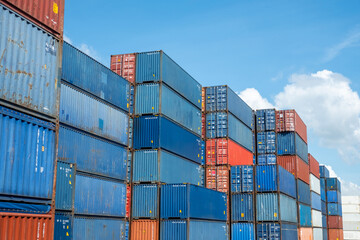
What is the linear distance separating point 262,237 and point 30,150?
2888cm

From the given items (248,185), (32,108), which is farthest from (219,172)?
(32,108)

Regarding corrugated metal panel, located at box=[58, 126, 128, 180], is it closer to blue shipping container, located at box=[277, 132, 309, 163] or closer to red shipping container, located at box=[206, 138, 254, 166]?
red shipping container, located at box=[206, 138, 254, 166]

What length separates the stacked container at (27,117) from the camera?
13516mm

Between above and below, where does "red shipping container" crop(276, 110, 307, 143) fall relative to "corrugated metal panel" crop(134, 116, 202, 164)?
above

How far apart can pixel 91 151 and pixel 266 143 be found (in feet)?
92.7

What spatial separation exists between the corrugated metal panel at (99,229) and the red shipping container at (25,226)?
8.33m

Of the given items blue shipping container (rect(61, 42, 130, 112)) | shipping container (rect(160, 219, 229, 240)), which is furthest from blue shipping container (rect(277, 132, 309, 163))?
blue shipping container (rect(61, 42, 130, 112))

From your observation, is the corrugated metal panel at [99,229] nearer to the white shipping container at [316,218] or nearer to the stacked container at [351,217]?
the white shipping container at [316,218]

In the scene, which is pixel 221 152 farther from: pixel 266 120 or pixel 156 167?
pixel 266 120

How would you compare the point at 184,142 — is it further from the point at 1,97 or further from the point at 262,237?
the point at 1,97

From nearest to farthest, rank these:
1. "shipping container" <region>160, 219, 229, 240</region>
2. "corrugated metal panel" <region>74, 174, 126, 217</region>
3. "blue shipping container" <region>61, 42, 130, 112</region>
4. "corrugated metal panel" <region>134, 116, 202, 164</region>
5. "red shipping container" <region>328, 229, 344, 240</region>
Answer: "corrugated metal panel" <region>74, 174, 126, 217</region>
"blue shipping container" <region>61, 42, 130, 112</region>
"shipping container" <region>160, 219, 229, 240</region>
"corrugated metal panel" <region>134, 116, 202, 164</region>
"red shipping container" <region>328, 229, 344, 240</region>

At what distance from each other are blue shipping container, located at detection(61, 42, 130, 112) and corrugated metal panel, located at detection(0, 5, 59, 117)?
7.65m

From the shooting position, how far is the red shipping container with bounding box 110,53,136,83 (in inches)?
1287

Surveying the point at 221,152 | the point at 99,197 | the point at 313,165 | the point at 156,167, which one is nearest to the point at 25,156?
the point at 99,197
